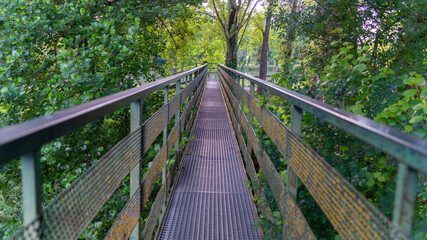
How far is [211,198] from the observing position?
373 centimetres

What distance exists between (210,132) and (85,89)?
2689 millimetres

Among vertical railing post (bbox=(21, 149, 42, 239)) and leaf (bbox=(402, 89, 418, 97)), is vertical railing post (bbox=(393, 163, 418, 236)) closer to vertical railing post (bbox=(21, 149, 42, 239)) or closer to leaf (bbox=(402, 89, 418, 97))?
vertical railing post (bbox=(21, 149, 42, 239))

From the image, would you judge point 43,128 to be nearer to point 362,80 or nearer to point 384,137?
point 384,137

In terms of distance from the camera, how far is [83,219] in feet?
3.83

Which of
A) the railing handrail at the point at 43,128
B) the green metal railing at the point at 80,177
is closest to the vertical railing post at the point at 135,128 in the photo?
the green metal railing at the point at 80,177

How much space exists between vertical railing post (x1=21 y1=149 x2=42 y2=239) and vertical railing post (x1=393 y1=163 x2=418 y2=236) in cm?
91

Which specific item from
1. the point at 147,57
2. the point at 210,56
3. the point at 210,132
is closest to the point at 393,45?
the point at 210,132

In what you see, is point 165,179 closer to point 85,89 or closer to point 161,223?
point 161,223

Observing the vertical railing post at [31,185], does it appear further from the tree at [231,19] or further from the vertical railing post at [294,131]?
the tree at [231,19]

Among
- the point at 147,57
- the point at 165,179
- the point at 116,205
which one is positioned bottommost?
the point at 116,205

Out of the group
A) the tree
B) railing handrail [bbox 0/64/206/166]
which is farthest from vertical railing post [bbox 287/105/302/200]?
the tree

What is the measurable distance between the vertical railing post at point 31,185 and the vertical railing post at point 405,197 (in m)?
0.91

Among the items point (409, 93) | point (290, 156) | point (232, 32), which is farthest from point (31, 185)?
point (232, 32)

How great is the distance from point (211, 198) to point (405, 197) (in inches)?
120
